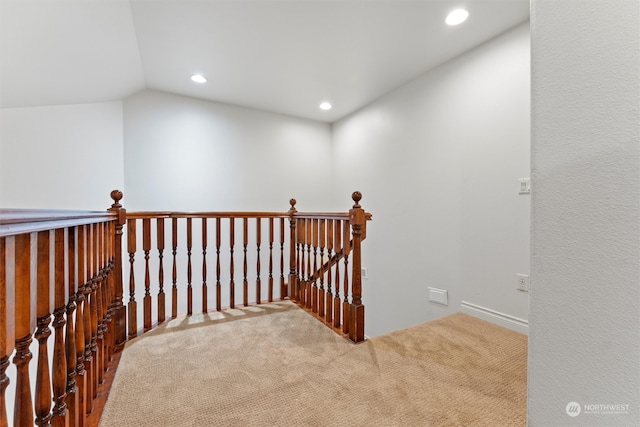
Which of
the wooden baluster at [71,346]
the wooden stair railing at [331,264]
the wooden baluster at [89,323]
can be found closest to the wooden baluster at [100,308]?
the wooden baluster at [89,323]

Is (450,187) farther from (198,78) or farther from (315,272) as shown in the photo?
(198,78)

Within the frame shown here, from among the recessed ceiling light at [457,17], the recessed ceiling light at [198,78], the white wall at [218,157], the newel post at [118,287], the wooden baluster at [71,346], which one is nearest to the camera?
the wooden baluster at [71,346]

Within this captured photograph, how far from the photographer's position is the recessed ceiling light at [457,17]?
77.1 inches

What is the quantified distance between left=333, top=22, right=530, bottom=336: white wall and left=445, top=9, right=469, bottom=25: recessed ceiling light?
1.43ft

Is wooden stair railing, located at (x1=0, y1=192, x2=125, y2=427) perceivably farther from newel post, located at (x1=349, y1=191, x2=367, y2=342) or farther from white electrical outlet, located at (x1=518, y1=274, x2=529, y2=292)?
white electrical outlet, located at (x1=518, y1=274, x2=529, y2=292)

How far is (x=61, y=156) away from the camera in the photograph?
2.54 meters

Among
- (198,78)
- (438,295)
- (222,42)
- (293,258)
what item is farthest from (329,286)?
(198,78)

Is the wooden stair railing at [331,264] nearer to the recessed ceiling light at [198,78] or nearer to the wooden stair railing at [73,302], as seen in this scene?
the wooden stair railing at [73,302]

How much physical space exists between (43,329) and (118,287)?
1231mm

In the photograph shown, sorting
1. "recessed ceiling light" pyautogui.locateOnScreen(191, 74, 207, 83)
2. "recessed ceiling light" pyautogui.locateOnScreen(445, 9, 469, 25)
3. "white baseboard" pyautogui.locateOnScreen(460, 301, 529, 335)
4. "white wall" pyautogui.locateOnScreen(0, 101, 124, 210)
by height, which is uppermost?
"recessed ceiling light" pyautogui.locateOnScreen(445, 9, 469, 25)

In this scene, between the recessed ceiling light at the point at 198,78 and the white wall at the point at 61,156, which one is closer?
the white wall at the point at 61,156

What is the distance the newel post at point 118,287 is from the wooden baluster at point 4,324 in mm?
1262

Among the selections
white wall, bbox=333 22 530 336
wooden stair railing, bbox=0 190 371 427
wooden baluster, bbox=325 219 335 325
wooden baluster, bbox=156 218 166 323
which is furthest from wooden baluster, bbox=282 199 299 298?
white wall, bbox=333 22 530 336

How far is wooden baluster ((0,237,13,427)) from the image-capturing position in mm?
544
